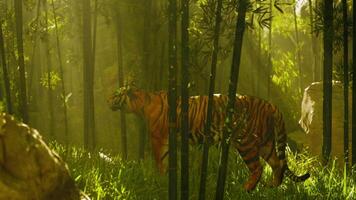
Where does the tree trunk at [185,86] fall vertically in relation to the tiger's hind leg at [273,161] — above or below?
above

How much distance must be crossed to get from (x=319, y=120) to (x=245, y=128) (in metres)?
3.06

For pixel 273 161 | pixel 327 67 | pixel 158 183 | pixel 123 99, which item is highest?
pixel 327 67

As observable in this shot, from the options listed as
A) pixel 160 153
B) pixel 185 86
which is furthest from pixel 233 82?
pixel 160 153

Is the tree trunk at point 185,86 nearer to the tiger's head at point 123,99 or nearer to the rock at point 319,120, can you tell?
the tiger's head at point 123,99

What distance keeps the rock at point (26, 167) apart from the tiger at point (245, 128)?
2.04m

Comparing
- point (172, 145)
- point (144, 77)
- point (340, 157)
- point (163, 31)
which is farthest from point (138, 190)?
point (163, 31)

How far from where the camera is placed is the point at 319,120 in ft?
24.9

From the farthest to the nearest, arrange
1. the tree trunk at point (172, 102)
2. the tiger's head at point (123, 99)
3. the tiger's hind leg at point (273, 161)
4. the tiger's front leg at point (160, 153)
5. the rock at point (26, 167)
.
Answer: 1. the tiger's head at point (123, 99)
2. the tiger's front leg at point (160, 153)
3. the tiger's hind leg at point (273, 161)
4. the tree trunk at point (172, 102)
5. the rock at point (26, 167)

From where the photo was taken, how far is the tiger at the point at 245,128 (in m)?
4.84

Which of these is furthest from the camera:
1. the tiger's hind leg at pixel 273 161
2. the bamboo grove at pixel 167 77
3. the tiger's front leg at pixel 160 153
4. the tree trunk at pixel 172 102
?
the tiger's front leg at pixel 160 153

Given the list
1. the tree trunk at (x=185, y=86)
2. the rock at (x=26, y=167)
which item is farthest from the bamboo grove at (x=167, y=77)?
the rock at (x=26, y=167)

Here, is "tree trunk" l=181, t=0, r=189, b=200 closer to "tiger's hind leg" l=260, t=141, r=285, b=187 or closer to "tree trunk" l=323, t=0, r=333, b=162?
"tiger's hind leg" l=260, t=141, r=285, b=187

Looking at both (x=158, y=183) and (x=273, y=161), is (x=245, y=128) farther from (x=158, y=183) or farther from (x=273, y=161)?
(x=158, y=183)

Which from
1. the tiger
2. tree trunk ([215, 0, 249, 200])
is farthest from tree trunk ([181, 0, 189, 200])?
the tiger
